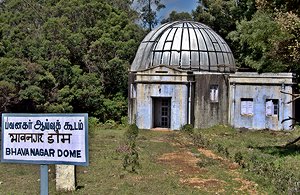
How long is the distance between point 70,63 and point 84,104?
3.18m

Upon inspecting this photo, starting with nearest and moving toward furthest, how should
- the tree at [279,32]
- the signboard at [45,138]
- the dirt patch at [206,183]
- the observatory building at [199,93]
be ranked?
the signboard at [45,138], the dirt patch at [206,183], the tree at [279,32], the observatory building at [199,93]

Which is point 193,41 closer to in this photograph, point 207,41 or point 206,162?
point 207,41

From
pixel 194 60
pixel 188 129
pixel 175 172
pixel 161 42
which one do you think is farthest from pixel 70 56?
pixel 175 172

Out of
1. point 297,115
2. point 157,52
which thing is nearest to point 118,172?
point 157,52

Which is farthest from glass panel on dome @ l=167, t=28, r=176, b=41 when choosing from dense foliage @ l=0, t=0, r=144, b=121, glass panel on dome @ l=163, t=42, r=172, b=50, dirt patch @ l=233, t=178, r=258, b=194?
dirt patch @ l=233, t=178, r=258, b=194

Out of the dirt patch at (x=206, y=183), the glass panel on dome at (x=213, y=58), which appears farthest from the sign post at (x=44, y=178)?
the glass panel on dome at (x=213, y=58)

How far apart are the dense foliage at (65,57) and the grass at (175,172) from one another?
11.8m

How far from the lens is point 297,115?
3775 cm

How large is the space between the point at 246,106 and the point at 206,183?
19310mm

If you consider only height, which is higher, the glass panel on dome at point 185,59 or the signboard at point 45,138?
the glass panel on dome at point 185,59

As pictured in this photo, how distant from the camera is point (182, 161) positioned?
17.0 m

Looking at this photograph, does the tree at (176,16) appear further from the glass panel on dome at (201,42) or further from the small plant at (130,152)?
the small plant at (130,152)

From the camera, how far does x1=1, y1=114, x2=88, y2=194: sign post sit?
6488 mm

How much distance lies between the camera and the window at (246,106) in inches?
1236
